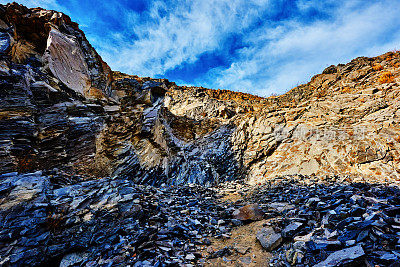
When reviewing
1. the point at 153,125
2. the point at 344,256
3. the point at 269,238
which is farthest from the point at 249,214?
the point at 153,125

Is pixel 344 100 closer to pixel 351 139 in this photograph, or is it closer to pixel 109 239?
pixel 351 139

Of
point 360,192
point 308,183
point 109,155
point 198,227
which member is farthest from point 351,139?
point 109,155

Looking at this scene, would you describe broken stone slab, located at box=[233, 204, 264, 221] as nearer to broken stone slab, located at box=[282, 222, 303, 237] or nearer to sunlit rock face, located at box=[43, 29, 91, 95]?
broken stone slab, located at box=[282, 222, 303, 237]

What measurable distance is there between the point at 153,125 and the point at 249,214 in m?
11.4

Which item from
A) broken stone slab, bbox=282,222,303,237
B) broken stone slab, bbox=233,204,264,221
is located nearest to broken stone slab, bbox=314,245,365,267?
broken stone slab, bbox=282,222,303,237

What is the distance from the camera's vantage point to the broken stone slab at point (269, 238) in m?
4.71

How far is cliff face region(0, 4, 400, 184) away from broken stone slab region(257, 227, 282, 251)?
6524 mm

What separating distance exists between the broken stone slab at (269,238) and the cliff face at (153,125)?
6524 millimetres

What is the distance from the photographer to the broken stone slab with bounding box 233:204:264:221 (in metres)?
6.55

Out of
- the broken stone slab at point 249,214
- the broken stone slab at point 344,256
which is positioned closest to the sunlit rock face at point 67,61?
the broken stone slab at point 249,214

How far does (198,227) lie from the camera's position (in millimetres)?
6449

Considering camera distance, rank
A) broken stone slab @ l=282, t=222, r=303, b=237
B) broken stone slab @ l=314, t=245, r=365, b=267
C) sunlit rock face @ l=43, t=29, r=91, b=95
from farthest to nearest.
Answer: sunlit rock face @ l=43, t=29, r=91, b=95 < broken stone slab @ l=282, t=222, r=303, b=237 < broken stone slab @ l=314, t=245, r=365, b=267

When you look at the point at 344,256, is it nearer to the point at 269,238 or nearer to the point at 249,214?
the point at 269,238

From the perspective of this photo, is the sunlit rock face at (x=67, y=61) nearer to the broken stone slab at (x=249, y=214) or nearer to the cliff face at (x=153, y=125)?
the cliff face at (x=153, y=125)
